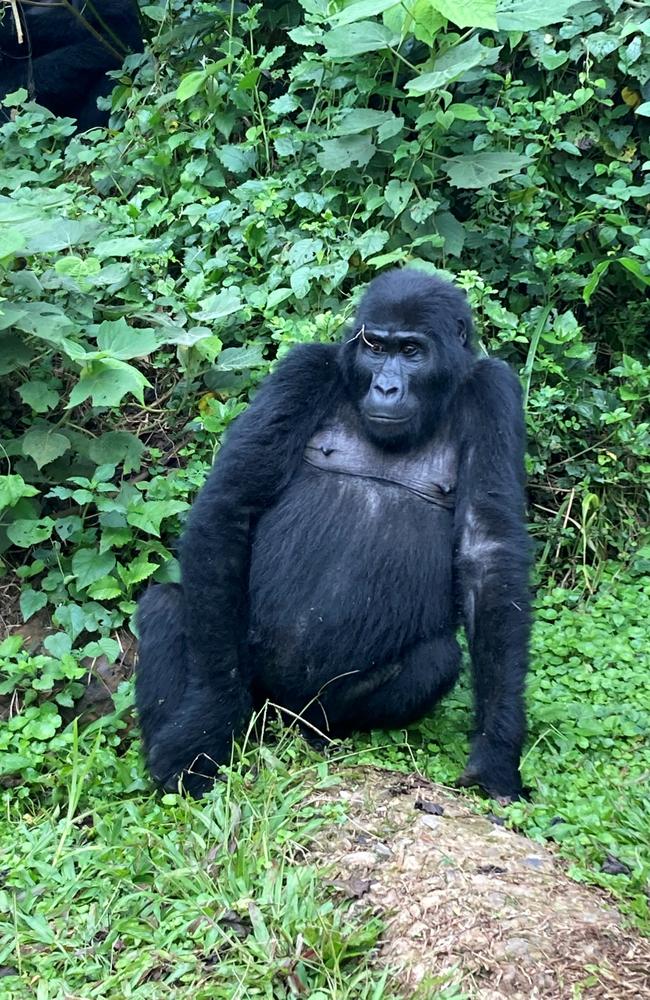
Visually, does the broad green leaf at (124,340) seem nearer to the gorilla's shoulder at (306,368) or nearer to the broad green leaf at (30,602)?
the gorilla's shoulder at (306,368)

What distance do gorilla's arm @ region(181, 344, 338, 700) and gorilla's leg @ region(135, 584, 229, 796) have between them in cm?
9

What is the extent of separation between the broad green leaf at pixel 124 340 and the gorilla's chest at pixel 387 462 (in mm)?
948

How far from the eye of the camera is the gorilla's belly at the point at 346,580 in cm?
475

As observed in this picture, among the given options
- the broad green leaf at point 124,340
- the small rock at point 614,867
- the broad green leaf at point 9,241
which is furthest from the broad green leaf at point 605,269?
the small rock at point 614,867

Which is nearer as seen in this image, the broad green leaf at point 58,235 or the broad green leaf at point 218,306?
the broad green leaf at point 58,235

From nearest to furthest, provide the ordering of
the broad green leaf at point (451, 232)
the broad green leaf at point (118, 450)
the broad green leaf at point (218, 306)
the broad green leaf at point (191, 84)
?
the broad green leaf at point (118, 450), the broad green leaf at point (218, 306), the broad green leaf at point (451, 232), the broad green leaf at point (191, 84)

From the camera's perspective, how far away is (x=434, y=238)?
20.8 ft

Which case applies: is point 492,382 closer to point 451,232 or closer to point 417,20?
point 451,232

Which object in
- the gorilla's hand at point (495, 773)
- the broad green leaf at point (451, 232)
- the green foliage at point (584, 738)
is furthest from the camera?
the broad green leaf at point (451, 232)

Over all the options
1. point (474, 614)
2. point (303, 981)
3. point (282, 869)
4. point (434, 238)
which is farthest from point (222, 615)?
point (434, 238)

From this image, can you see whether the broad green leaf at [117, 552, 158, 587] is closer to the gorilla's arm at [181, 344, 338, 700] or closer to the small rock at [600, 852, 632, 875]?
the gorilla's arm at [181, 344, 338, 700]

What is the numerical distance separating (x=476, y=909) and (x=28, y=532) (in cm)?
284

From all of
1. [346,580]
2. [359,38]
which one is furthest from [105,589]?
[359,38]

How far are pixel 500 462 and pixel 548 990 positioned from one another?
2042 mm
